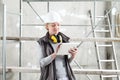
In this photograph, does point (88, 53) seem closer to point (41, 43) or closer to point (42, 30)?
point (42, 30)

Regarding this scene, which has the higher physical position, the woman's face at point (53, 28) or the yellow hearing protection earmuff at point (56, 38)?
the woman's face at point (53, 28)

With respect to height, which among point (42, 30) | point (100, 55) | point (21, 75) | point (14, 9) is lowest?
point (21, 75)

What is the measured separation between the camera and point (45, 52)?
2346 millimetres

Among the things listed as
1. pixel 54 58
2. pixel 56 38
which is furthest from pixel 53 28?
pixel 54 58

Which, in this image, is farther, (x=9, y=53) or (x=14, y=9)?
(x=14, y=9)

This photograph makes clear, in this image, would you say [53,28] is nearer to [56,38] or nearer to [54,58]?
[56,38]

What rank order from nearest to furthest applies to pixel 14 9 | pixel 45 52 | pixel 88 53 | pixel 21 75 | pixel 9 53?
pixel 45 52 < pixel 9 53 < pixel 14 9 < pixel 21 75 < pixel 88 53

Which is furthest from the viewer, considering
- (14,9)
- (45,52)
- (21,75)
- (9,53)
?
(21,75)

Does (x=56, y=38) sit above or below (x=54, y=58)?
above

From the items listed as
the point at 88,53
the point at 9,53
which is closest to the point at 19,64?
the point at 9,53

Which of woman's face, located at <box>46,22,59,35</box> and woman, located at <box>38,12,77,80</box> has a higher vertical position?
woman's face, located at <box>46,22,59,35</box>

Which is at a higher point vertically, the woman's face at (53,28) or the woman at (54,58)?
the woman's face at (53,28)

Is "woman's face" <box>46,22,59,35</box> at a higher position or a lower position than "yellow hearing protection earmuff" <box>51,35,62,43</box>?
higher

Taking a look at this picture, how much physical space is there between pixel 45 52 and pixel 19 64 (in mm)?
1944
